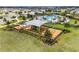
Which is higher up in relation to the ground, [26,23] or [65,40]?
[26,23]

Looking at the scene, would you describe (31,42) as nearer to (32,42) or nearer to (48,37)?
(32,42)

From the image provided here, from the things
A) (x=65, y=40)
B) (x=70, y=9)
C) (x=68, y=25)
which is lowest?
(x=65, y=40)

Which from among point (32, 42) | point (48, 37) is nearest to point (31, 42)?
point (32, 42)
